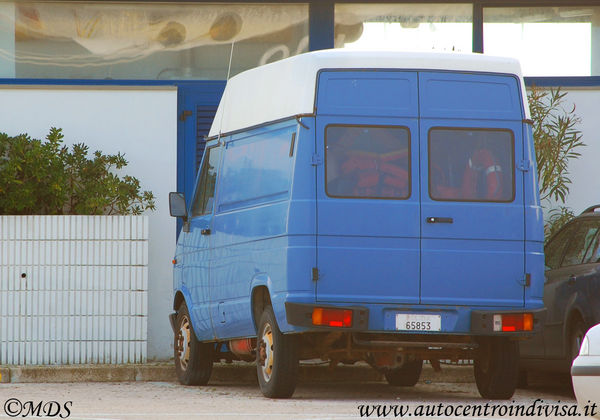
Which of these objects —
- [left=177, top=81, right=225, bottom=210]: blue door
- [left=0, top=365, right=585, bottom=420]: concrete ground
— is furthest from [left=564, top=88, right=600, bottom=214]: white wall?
[left=177, top=81, right=225, bottom=210]: blue door

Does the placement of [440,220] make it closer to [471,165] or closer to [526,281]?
[471,165]

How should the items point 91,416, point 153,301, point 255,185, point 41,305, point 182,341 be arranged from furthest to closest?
point 153,301
point 41,305
point 182,341
point 255,185
point 91,416

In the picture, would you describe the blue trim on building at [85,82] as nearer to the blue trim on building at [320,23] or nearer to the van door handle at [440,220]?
the blue trim on building at [320,23]

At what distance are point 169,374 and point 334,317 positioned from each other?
4.14m

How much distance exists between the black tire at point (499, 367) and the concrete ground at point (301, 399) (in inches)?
5.4

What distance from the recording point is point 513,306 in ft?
34.9

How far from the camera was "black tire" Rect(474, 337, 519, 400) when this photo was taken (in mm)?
11062

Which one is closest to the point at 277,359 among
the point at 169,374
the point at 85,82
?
the point at 169,374

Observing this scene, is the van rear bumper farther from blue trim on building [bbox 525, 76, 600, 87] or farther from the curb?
blue trim on building [bbox 525, 76, 600, 87]

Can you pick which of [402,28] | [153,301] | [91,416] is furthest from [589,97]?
[91,416]

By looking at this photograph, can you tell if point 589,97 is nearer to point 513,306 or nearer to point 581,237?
point 581,237

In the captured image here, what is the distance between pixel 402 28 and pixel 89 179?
4.28 meters

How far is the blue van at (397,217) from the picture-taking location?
10.4 meters

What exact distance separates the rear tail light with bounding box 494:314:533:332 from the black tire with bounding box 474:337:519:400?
1.72 ft
